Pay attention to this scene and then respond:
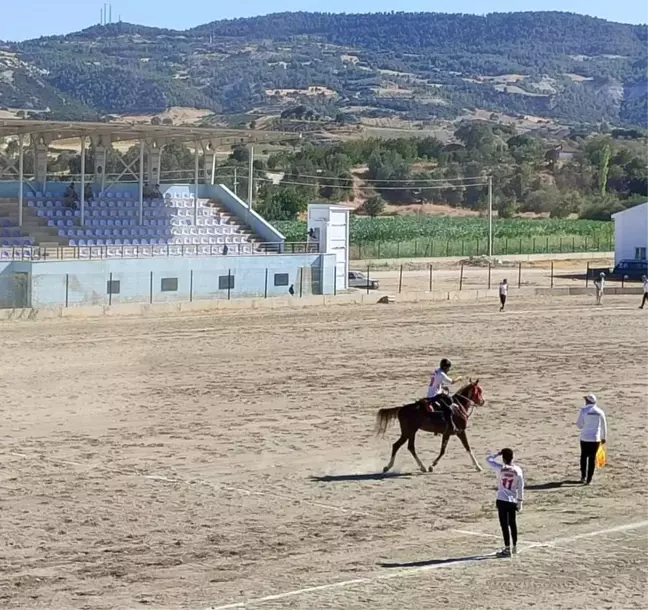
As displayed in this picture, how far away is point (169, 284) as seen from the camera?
47.5 meters

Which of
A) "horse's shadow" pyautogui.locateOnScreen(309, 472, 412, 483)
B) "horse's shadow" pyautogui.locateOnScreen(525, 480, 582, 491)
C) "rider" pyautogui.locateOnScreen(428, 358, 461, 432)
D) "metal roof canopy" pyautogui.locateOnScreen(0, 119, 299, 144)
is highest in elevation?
"metal roof canopy" pyautogui.locateOnScreen(0, 119, 299, 144)

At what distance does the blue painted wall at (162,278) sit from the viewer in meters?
43.8

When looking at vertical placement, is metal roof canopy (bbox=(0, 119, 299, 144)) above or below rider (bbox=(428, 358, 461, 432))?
above

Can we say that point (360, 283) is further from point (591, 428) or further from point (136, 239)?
point (591, 428)

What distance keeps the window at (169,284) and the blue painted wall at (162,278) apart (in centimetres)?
8

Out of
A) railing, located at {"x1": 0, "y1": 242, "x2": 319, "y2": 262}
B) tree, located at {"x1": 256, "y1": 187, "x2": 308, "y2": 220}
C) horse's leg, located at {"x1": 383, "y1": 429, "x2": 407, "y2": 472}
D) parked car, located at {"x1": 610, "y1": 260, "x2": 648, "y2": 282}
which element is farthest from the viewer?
tree, located at {"x1": 256, "y1": 187, "x2": 308, "y2": 220}

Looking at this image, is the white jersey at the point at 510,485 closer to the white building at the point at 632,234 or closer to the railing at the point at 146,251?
the railing at the point at 146,251

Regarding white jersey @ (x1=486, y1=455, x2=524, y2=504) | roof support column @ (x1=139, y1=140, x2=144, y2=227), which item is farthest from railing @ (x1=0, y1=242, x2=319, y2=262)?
white jersey @ (x1=486, y1=455, x2=524, y2=504)

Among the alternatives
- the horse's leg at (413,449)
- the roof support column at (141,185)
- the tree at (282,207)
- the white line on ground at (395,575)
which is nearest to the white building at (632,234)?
the roof support column at (141,185)

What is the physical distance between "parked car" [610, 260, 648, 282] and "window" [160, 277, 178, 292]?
28.0m

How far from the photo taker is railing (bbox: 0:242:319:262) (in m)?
44.5

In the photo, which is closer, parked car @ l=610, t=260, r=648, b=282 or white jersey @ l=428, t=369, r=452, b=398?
white jersey @ l=428, t=369, r=452, b=398

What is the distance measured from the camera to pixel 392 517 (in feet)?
55.7

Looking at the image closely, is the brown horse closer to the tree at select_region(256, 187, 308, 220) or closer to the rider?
the rider
